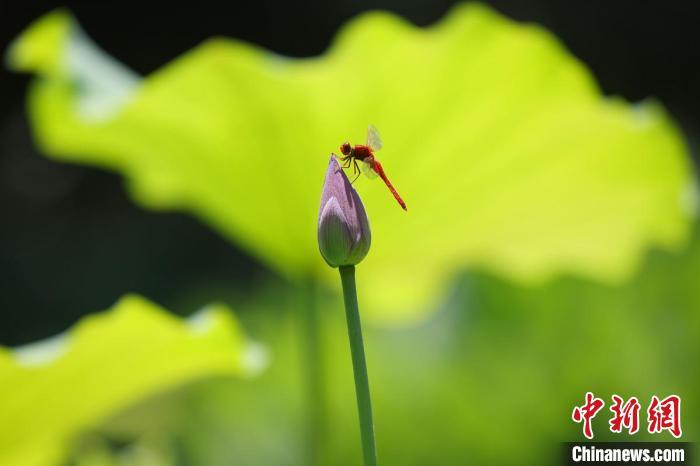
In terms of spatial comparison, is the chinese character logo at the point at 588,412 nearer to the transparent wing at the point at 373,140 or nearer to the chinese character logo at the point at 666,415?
the chinese character logo at the point at 666,415

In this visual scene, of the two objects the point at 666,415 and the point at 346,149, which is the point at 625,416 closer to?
the point at 666,415

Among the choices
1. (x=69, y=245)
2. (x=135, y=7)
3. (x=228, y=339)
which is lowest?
(x=69, y=245)

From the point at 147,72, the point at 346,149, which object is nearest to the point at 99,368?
the point at 346,149

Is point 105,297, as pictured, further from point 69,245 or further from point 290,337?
point 290,337

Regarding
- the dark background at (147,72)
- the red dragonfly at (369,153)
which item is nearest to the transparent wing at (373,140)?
the red dragonfly at (369,153)

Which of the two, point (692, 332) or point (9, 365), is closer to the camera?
point (9, 365)

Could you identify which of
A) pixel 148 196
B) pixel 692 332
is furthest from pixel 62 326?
pixel 692 332

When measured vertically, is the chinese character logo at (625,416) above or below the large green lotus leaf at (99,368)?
below
